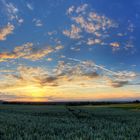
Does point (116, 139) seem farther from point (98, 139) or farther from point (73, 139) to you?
point (73, 139)

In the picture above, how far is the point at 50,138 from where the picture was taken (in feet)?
38.8

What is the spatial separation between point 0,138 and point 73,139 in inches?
121

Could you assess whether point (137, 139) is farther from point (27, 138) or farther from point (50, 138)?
point (27, 138)

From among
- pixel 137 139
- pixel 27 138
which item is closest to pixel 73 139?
pixel 27 138

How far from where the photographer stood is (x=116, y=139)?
1180cm

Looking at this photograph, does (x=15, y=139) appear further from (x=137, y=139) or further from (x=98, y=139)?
(x=137, y=139)

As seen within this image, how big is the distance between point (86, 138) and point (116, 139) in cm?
119

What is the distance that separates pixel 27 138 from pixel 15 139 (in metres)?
0.51

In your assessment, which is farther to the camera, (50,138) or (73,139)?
(50,138)

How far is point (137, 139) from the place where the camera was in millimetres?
11852

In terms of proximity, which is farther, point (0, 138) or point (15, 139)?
point (0, 138)

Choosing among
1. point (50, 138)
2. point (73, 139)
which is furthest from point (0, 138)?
point (73, 139)

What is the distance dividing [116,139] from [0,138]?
4613 millimetres

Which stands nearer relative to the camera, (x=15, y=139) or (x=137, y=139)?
(x=15, y=139)
